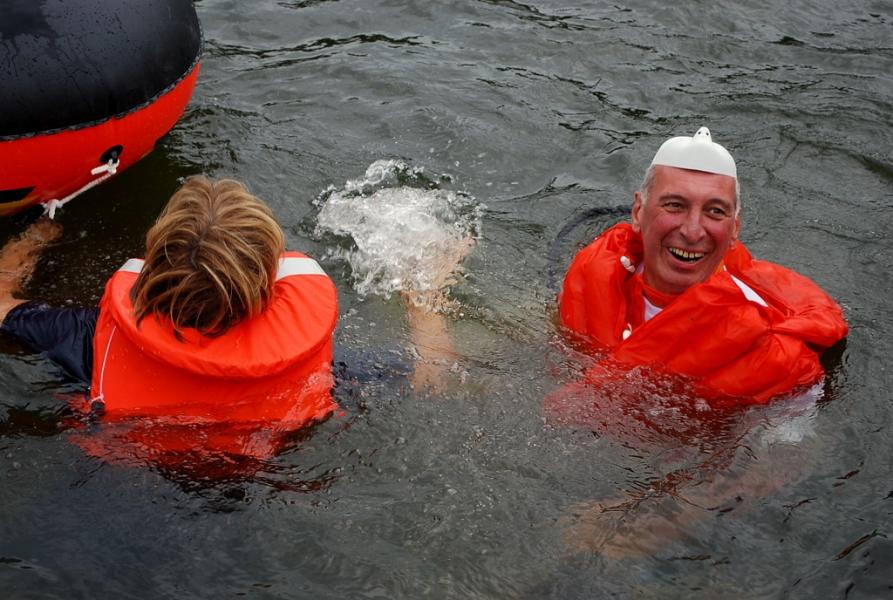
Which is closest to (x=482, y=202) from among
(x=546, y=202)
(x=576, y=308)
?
(x=546, y=202)

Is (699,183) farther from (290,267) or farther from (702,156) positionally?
(290,267)

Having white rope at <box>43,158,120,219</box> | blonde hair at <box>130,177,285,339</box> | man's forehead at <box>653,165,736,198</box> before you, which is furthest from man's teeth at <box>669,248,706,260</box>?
white rope at <box>43,158,120,219</box>

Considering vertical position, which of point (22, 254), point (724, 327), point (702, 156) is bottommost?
point (22, 254)

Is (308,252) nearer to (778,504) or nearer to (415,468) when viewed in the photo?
(415,468)

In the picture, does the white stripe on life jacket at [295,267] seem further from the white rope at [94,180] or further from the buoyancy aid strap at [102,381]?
the white rope at [94,180]

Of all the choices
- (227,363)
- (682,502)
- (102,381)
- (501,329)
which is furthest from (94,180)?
(682,502)

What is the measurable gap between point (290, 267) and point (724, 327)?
6.10 feet

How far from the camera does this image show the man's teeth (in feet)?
13.8

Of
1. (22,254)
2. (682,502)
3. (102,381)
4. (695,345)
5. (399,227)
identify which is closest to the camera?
(102,381)

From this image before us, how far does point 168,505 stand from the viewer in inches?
148

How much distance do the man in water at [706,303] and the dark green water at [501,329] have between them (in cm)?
23

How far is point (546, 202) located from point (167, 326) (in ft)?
10.3

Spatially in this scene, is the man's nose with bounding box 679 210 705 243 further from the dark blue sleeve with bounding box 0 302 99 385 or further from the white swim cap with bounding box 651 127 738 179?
the dark blue sleeve with bounding box 0 302 99 385

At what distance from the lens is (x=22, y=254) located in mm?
5133
